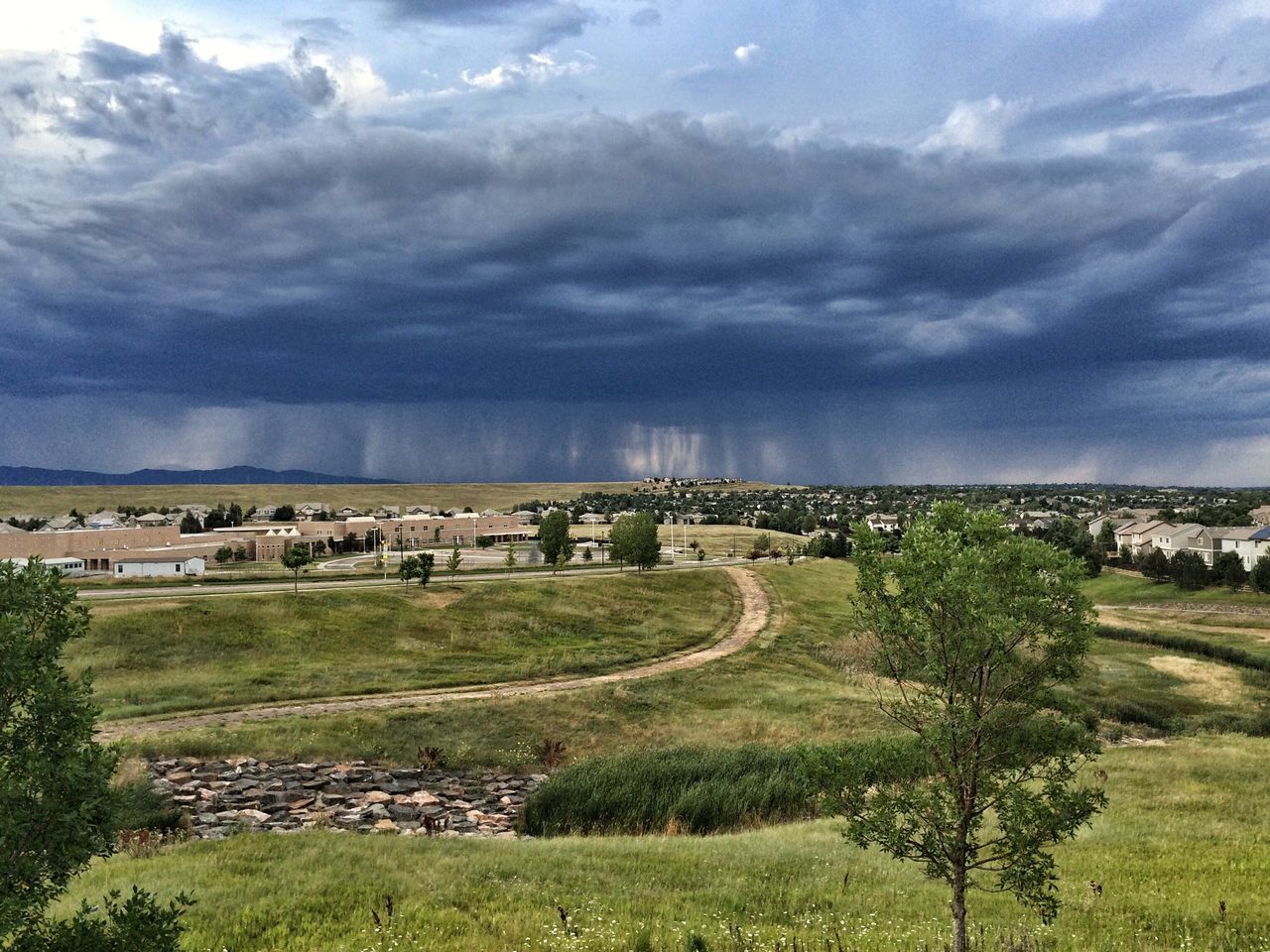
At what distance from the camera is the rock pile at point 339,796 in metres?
24.7

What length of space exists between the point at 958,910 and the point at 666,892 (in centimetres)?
665

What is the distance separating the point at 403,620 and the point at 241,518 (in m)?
117

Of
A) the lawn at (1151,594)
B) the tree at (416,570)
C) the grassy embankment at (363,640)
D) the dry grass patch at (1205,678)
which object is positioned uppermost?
the tree at (416,570)

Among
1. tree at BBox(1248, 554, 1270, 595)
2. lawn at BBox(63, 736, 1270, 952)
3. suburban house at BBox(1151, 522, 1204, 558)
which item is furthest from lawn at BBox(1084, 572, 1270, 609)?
lawn at BBox(63, 736, 1270, 952)

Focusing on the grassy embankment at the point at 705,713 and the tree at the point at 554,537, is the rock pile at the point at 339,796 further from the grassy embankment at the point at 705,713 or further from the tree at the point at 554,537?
the tree at the point at 554,537

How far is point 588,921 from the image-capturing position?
13.8 meters

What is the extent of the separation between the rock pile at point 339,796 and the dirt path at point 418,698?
3783 mm

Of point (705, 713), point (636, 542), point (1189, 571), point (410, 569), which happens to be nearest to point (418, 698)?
point (705, 713)

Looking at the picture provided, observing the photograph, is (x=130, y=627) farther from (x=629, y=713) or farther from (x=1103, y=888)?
(x=1103, y=888)

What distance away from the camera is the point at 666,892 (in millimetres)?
16016

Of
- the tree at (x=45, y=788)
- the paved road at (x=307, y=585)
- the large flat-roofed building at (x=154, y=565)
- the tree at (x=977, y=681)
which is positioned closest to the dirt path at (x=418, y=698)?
the tree at (x=45, y=788)

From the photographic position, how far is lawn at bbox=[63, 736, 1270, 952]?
13.1 meters

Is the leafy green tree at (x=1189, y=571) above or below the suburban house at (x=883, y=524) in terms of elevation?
below

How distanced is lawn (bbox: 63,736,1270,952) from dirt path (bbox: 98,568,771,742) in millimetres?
16292
